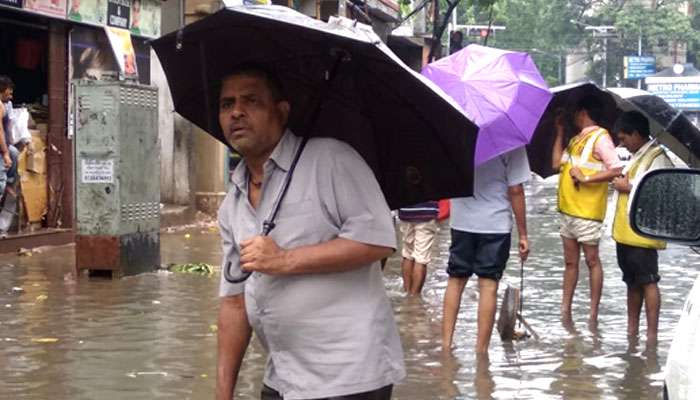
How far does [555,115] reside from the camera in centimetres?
1007

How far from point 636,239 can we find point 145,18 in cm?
1054

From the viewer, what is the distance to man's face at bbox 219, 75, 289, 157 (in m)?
3.85

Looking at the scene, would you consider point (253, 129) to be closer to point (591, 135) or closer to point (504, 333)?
point (504, 333)

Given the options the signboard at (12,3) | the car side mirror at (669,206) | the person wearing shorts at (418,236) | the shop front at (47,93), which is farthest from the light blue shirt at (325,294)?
the shop front at (47,93)

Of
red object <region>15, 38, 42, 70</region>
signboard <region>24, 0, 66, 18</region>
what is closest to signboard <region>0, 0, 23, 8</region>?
signboard <region>24, 0, 66, 18</region>

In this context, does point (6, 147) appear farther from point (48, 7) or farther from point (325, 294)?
point (325, 294)

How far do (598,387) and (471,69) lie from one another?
2225 mm

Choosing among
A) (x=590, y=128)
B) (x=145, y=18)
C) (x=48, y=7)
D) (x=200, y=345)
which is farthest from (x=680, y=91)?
(x=200, y=345)

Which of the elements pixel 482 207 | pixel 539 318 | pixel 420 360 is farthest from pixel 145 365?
pixel 539 318

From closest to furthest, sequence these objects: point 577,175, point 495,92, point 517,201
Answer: point 495,92 < point 517,201 < point 577,175

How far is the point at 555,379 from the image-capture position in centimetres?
760

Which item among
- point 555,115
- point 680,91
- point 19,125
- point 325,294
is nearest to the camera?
point 325,294

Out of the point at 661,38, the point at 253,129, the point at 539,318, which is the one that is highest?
the point at 661,38

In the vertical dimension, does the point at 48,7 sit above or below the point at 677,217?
above
